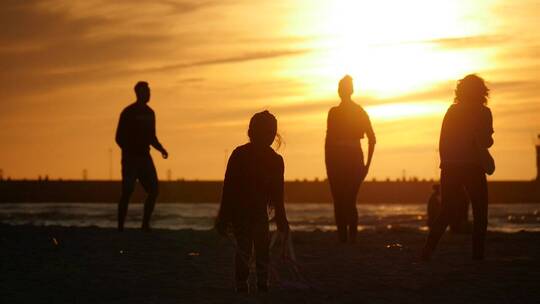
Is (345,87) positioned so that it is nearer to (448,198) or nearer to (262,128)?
(448,198)

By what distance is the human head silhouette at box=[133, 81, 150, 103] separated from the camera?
14945mm

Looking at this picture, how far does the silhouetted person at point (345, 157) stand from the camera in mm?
13328

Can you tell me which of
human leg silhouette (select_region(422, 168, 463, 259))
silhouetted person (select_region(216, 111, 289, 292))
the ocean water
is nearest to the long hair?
silhouetted person (select_region(216, 111, 289, 292))

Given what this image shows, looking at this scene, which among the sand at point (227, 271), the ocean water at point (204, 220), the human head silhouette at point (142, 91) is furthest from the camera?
the ocean water at point (204, 220)

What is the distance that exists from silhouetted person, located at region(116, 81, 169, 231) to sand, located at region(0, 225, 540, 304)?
78cm

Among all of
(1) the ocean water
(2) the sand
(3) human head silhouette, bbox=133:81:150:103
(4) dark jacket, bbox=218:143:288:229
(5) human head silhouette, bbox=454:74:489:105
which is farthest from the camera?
(1) the ocean water

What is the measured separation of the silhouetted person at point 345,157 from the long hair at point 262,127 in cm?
500

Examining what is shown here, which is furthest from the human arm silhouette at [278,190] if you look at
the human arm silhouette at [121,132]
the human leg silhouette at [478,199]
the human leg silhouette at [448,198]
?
the human arm silhouette at [121,132]

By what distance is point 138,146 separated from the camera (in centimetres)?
1480

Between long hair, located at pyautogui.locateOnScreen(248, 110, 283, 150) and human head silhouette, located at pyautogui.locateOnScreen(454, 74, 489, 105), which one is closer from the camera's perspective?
long hair, located at pyautogui.locateOnScreen(248, 110, 283, 150)

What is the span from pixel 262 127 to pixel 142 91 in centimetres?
691

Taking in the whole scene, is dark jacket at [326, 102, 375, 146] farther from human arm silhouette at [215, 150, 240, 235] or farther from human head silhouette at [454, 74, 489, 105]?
human arm silhouette at [215, 150, 240, 235]

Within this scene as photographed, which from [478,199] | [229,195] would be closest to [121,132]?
[478,199]

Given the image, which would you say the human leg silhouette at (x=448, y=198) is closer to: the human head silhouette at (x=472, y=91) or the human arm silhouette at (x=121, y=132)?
the human head silhouette at (x=472, y=91)
